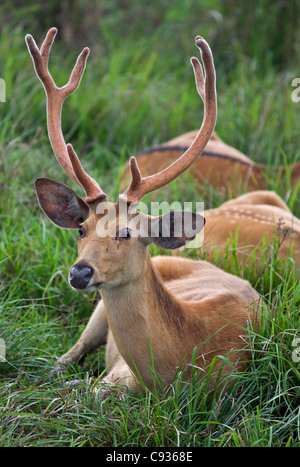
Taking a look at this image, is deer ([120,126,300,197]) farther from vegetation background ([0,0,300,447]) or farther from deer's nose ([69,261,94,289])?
deer's nose ([69,261,94,289])

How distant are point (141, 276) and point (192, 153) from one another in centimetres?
67

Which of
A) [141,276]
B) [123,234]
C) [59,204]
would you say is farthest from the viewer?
[59,204]

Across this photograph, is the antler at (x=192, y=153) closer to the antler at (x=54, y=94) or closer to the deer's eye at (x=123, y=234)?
the deer's eye at (x=123, y=234)

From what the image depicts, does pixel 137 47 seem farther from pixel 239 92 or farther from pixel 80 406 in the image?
pixel 80 406

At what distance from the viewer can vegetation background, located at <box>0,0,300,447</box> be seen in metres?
3.59

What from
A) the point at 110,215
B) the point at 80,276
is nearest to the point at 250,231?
the point at 110,215

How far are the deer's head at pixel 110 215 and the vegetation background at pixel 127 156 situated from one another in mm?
606

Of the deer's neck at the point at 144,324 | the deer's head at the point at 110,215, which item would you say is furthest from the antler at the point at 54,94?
the deer's neck at the point at 144,324

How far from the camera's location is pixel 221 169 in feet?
22.5

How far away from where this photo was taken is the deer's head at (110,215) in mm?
3512

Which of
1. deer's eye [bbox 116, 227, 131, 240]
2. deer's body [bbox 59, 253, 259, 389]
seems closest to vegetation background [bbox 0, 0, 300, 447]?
deer's body [bbox 59, 253, 259, 389]

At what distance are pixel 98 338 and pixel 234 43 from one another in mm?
5694

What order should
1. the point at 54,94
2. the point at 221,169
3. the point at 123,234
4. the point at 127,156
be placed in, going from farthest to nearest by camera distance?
the point at 127,156
the point at 221,169
the point at 54,94
the point at 123,234

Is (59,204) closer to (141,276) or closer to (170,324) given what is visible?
(141,276)
